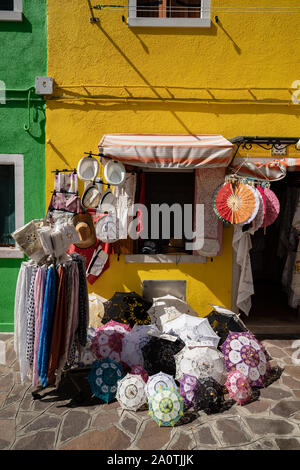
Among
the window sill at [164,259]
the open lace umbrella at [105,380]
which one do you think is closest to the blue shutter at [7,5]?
the window sill at [164,259]

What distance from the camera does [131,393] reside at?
491 centimetres

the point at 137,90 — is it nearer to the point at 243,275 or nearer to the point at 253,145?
the point at 253,145

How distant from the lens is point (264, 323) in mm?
7809

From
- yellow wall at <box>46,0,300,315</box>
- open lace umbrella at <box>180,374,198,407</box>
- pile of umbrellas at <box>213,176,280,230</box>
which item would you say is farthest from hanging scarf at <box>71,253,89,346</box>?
pile of umbrellas at <box>213,176,280,230</box>

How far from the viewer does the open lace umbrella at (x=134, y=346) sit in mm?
5590

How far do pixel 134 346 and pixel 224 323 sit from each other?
4.97 feet

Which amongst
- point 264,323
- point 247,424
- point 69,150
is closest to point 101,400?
point 247,424

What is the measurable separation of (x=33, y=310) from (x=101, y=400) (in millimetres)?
1588

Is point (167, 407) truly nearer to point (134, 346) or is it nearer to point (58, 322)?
point (134, 346)

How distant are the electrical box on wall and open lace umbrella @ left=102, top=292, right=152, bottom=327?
13.4 ft

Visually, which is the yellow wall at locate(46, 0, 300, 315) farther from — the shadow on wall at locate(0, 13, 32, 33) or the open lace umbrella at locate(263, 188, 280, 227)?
the open lace umbrella at locate(263, 188, 280, 227)

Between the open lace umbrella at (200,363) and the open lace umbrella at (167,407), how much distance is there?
1.68 feet

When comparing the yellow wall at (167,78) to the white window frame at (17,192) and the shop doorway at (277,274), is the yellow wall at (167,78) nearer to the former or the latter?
the white window frame at (17,192)

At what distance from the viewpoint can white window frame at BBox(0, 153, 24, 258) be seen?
287 inches
